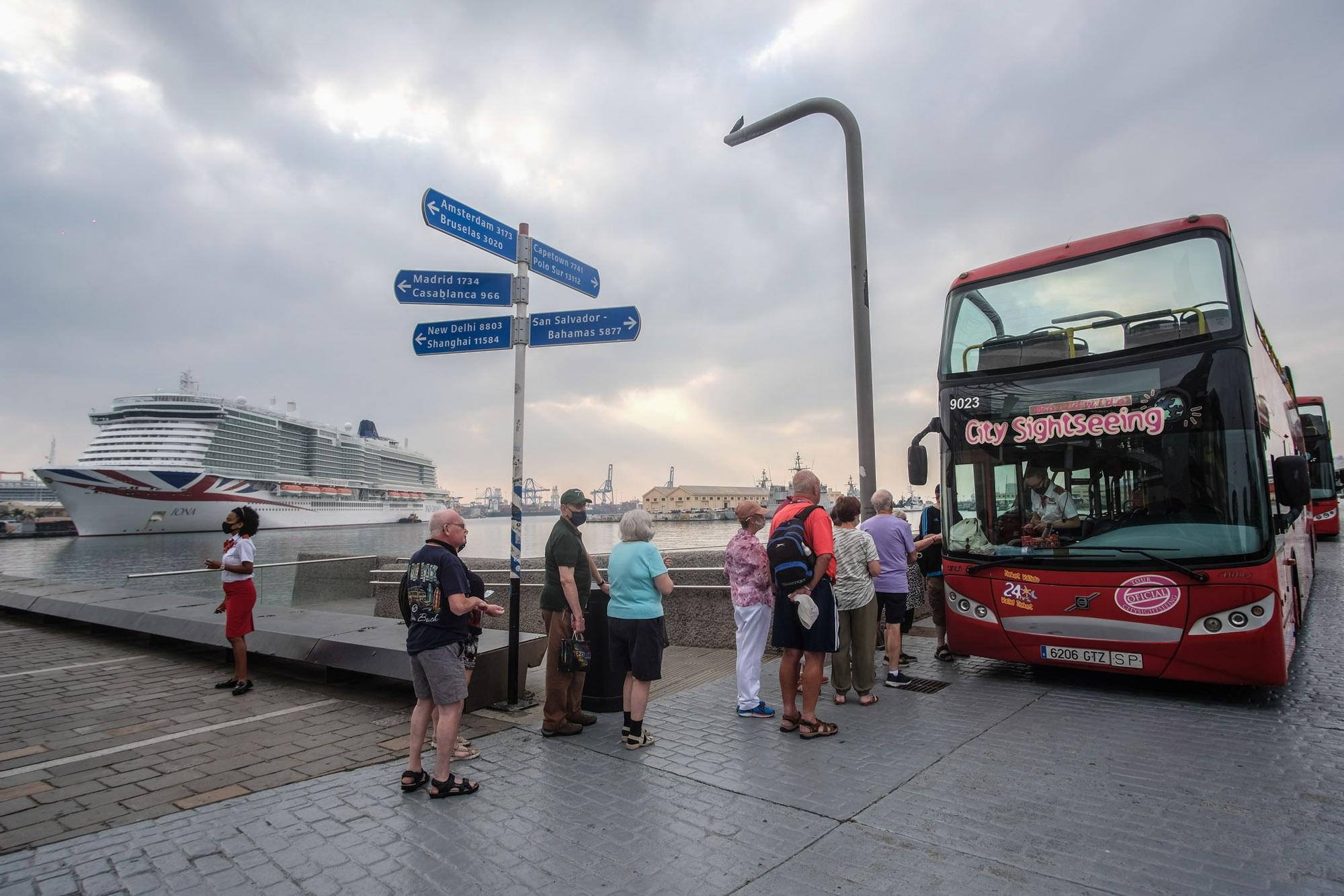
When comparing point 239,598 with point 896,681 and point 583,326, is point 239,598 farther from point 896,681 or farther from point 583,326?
point 896,681

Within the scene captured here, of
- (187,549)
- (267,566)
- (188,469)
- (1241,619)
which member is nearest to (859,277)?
(1241,619)

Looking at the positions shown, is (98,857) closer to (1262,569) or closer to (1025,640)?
(1025,640)

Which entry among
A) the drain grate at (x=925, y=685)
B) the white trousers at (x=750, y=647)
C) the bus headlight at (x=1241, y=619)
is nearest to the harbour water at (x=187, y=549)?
the white trousers at (x=750, y=647)

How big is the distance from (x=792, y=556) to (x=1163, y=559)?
2900 mm

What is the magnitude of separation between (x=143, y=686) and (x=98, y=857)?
4.40 m

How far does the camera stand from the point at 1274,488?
581 cm

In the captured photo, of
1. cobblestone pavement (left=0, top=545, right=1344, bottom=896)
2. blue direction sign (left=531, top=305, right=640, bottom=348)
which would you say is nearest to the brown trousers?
cobblestone pavement (left=0, top=545, right=1344, bottom=896)

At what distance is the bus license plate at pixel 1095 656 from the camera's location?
5613 millimetres

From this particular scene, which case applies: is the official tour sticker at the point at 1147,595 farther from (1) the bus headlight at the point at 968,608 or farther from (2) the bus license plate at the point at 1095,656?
(1) the bus headlight at the point at 968,608

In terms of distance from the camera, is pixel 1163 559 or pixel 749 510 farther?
pixel 1163 559

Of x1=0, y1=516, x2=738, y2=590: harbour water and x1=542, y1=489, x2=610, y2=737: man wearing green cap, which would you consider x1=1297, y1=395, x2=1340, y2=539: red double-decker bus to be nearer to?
x1=0, y1=516, x2=738, y2=590: harbour water

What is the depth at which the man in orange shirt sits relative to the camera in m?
5.05

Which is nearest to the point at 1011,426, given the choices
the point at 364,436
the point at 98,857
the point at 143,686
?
the point at 98,857

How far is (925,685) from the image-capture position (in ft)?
21.2
